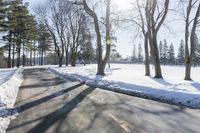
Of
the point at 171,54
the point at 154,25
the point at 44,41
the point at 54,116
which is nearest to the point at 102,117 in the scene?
the point at 54,116

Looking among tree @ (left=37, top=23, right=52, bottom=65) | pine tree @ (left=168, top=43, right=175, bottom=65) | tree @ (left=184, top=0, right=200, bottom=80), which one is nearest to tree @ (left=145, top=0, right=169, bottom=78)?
tree @ (left=184, top=0, right=200, bottom=80)

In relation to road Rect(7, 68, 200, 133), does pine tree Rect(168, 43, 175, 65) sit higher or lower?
higher

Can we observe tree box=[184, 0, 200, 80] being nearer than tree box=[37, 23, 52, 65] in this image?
Yes

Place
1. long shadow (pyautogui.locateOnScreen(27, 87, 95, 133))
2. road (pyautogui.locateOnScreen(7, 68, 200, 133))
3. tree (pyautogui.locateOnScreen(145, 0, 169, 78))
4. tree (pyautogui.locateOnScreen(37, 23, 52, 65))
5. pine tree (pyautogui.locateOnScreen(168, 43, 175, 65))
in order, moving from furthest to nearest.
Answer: pine tree (pyautogui.locateOnScreen(168, 43, 175, 65)), tree (pyautogui.locateOnScreen(37, 23, 52, 65)), tree (pyautogui.locateOnScreen(145, 0, 169, 78)), long shadow (pyautogui.locateOnScreen(27, 87, 95, 133)), road (pyautogui.locateOnScreen(7, 68, 200, 133))

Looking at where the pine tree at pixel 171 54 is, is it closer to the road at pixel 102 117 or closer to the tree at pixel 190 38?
the tree at pixel 190 38

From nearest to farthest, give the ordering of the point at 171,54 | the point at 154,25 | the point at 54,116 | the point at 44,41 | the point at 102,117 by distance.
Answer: the point at 102,117 → the point at 54,116 → the point at 154,25 → the point at 44,41 → the point at 171,54

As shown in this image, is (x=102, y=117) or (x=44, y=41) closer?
(x=102, y=117)

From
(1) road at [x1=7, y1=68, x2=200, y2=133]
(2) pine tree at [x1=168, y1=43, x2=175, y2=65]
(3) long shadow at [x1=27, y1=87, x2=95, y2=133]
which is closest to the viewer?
(1) road at [x1=7, y1=68, x2=200, y2=133]

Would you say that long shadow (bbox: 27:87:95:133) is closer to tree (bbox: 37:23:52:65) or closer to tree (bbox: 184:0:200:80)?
tree (bbox: 184:0:200:80)

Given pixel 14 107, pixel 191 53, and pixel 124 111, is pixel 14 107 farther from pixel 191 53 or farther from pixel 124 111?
pixel 191 53

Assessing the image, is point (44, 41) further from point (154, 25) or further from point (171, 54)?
point (154, 25)

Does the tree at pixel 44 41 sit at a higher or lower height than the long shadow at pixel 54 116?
higher

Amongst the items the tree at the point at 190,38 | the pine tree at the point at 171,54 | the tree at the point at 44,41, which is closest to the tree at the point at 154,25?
the tree at the point at 190,38

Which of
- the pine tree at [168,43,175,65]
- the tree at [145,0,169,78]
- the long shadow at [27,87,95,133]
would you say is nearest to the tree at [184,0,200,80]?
the tree at [145,0,169,78]
